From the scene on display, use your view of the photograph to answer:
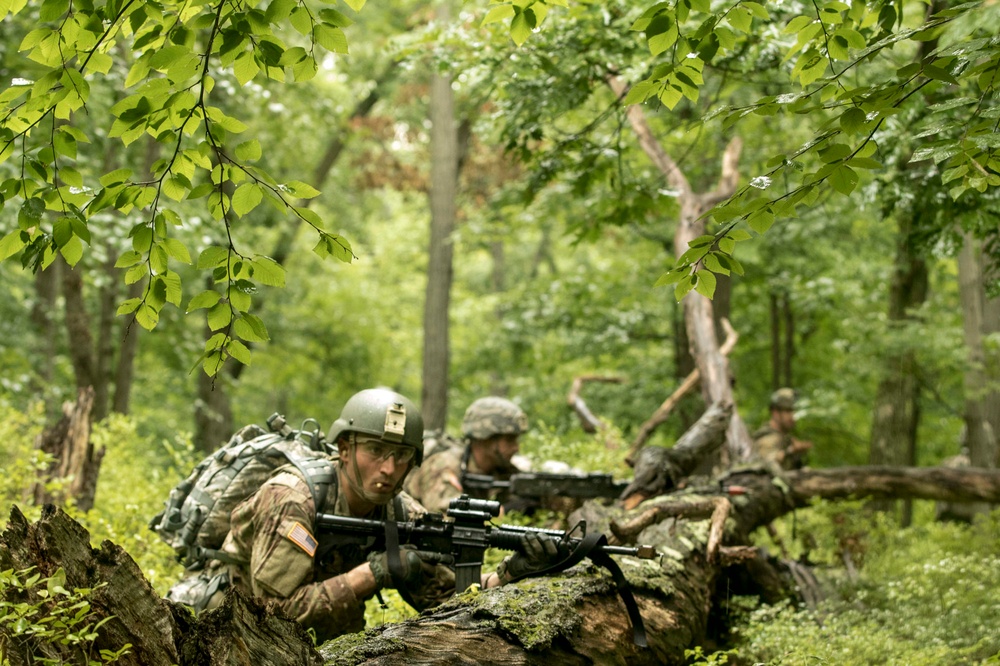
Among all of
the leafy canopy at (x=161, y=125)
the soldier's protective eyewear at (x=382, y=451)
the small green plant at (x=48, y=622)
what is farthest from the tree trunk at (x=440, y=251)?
the small green plant at (x=48, y=622)

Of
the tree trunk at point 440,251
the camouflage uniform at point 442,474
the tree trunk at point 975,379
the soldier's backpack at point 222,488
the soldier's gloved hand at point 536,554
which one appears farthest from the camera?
the tree trunk at point 440,251

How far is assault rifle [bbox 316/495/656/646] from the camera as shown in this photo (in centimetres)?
438

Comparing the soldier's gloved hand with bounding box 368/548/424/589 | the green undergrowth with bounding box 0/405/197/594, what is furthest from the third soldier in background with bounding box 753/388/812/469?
the soldier's gloved hand with bounding box 368/548/424/589

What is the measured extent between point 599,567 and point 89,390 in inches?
240

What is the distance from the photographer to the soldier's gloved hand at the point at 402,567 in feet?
14.2

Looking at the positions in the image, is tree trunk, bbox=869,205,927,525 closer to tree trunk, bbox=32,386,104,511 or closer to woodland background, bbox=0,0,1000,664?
woodland background, bbox=0,0,1000,664

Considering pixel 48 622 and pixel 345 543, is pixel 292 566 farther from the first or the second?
pixel 48 622

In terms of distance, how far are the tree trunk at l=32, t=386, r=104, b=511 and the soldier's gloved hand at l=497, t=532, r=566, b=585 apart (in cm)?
A: 501

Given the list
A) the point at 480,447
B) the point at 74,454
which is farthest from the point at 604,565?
the point at 74,454

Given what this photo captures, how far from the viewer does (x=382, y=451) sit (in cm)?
475

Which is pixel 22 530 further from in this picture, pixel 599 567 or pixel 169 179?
pixel 599 567

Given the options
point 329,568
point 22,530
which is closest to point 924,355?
point 329,568

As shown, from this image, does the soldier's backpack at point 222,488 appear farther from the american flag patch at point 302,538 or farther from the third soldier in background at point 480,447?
the third soldier in background at point 480,447

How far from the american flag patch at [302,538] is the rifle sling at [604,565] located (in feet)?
3.36
